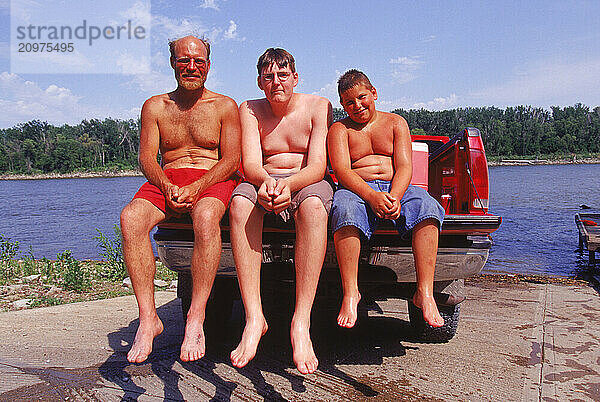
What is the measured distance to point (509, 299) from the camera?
607 cm

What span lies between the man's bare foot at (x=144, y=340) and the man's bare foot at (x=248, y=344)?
17.9 inches

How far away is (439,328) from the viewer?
396 cm

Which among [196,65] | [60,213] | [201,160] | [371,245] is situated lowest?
[60,213]

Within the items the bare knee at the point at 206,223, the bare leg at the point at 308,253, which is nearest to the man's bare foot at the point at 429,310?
the bare leg at the point at 308,253

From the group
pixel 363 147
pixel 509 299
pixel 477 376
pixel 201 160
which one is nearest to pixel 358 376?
pixel 477 376

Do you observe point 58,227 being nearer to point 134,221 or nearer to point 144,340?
point 134,221

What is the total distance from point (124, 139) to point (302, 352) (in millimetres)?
102621

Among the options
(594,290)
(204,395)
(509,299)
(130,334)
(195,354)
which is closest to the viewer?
(195,354)

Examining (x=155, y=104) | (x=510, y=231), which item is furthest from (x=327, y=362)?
(x=510, y=231)

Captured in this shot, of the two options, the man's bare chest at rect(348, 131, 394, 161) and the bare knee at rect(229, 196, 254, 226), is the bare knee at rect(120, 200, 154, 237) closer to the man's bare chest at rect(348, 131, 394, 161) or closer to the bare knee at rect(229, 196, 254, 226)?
the bare knee at rect(229, 196, 254, 226)

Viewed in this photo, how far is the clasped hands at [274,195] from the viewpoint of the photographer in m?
2.77

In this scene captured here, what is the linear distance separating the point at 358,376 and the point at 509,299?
348 centimetres

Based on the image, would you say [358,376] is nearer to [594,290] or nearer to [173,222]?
[173,222]

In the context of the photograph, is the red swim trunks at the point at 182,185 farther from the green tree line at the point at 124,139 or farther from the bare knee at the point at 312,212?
the green tree line at the point at 124,139
